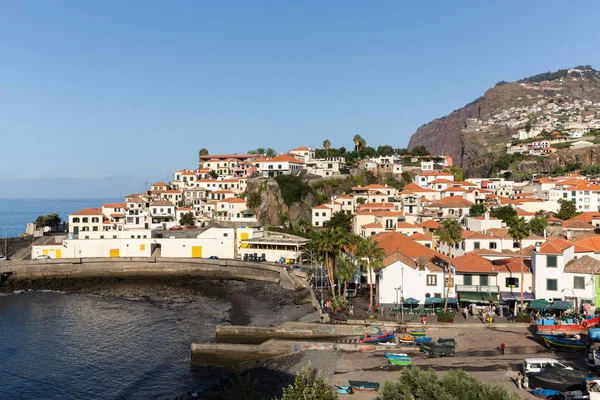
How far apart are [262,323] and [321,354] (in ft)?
38.8

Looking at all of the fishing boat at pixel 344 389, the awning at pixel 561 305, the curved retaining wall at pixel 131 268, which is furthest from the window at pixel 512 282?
the curved retaining wall at pixel 131 268

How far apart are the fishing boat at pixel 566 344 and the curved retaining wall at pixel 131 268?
4418 cm

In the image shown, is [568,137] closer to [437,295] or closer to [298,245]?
[298,245]

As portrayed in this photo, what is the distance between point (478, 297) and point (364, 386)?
65.6ft

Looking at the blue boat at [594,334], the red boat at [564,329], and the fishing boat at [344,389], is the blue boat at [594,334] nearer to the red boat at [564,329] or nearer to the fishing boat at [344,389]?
the red boat at [564,329]

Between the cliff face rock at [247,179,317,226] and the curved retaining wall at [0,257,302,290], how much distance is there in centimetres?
2326

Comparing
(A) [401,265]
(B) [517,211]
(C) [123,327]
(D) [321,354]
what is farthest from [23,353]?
(B) [517,211]

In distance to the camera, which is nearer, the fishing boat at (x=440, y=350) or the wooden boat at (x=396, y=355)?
the wooden boat at (x=396, y=355)

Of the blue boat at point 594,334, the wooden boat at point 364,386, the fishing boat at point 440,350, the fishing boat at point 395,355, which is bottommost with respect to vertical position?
the wooden boat at point 364,386

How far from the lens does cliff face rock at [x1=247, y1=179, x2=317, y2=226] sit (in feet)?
327

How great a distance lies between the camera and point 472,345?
116ft

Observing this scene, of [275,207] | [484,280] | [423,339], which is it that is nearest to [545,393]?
[423,339]

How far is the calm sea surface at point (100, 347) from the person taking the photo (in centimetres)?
3372

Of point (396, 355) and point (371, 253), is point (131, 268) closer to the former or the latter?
point (371, 253)
